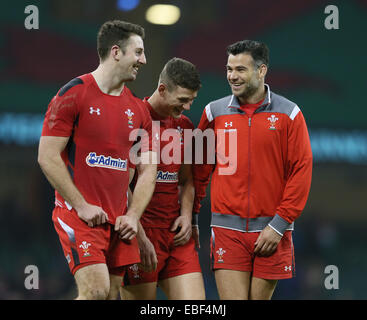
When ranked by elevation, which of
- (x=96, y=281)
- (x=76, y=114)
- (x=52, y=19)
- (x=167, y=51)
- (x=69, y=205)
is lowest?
(x=96, y=281)

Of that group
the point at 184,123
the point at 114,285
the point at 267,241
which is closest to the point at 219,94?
the point at 184,123

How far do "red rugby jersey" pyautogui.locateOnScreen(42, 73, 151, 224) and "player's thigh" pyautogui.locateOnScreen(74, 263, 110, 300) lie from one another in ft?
0.87

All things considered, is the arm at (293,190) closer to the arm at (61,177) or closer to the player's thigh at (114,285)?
the player's thigh at (114,285)

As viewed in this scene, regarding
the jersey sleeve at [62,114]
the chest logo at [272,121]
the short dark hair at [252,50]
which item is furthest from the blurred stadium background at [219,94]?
the jersey sleeve at [62,114]

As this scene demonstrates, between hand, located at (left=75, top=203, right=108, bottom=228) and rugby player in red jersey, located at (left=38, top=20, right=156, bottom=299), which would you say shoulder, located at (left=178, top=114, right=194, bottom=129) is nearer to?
rugby player in red jersey, located at (left=38, top=20, right=156, bottom=299)

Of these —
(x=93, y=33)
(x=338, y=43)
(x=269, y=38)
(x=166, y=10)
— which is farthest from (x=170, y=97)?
(x=338, y=43)

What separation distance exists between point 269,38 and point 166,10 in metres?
2.42

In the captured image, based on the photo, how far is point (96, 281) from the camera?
2445mm

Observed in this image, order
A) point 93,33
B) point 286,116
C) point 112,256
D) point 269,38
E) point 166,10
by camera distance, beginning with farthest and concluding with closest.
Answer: point 269,38, point 93,33, point 166,10, point 286,116, point 112,256

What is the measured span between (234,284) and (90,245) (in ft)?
3.11

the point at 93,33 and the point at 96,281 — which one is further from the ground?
the point at 93,33

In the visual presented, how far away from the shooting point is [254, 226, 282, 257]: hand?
2939 millimetres

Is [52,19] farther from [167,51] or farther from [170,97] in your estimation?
[170,97]

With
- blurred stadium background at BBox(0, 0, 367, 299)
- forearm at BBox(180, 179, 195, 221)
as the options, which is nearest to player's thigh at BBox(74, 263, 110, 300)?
forearm at BBox(180, 179, 195, 221)
